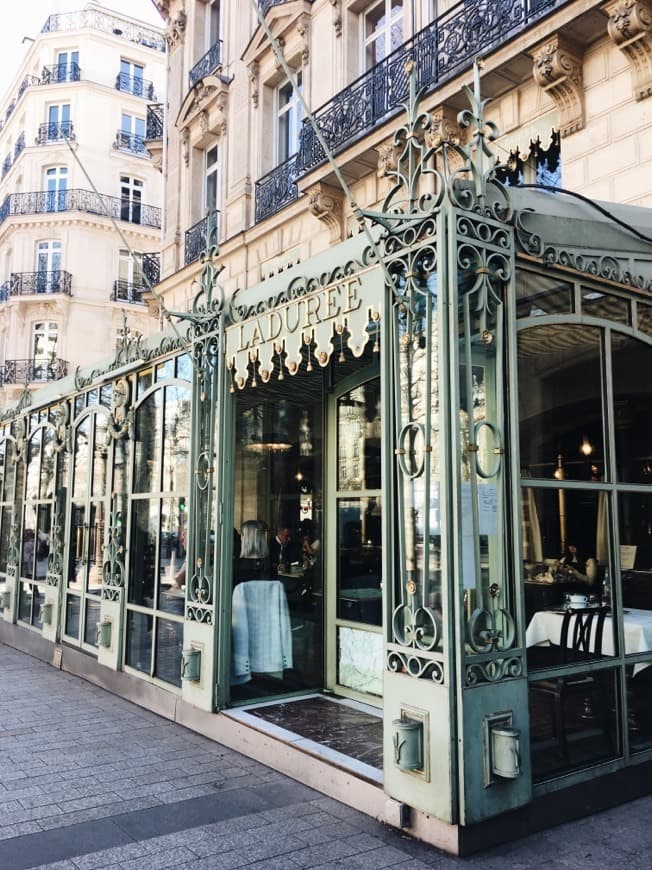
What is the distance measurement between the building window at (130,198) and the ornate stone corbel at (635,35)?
2625 centimetres

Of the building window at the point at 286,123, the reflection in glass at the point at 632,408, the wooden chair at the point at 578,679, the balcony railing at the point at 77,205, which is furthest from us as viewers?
the balcony railing at the point at 77,205

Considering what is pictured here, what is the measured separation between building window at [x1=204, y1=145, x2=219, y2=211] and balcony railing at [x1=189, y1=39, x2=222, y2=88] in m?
1.54

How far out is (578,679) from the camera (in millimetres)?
4621

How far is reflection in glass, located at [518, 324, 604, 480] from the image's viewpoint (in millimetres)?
4602

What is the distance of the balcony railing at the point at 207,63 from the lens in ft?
57.4

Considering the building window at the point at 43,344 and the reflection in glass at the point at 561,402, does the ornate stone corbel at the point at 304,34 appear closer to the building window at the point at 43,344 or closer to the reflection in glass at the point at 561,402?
the reflection in glass at the point at 561,402

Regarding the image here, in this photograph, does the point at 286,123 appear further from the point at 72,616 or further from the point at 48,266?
the point at 48,266

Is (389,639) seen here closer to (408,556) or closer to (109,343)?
(408,556)

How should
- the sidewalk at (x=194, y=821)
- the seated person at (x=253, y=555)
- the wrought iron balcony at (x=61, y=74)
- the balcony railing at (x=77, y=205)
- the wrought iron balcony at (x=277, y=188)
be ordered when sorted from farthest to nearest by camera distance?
the wrought iron balcony at (x=61, y=74), the balcony railing at (x=77, y=205), the wrought iron balcony at (x=277, y=188), the seated person at (x=253, y=555), the sidewalk at (x=194, y=821)

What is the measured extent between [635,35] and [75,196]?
26.5 meters

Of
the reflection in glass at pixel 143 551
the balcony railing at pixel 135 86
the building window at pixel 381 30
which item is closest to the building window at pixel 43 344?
the balcony railing at pixel 135 86

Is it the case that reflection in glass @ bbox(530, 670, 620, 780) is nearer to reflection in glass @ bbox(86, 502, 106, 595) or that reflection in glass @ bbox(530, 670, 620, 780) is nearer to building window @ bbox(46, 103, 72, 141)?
reflection in glass @ bbox(86, 502, 106, 595)

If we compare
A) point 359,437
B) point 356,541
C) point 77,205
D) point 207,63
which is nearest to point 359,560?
point 356,541

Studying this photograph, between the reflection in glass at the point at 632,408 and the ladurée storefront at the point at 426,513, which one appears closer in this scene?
the ladurée storefront at the point at 426,513
